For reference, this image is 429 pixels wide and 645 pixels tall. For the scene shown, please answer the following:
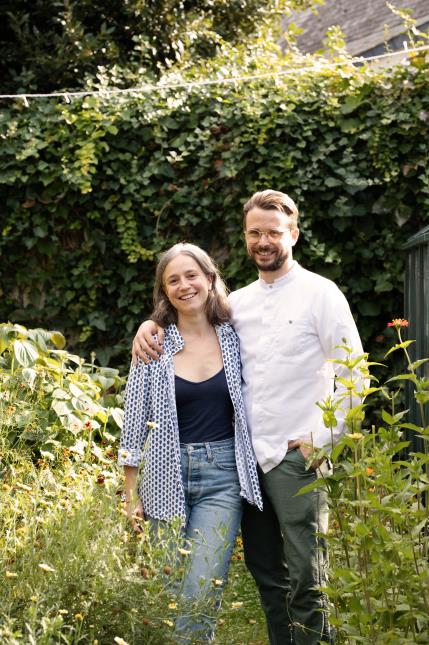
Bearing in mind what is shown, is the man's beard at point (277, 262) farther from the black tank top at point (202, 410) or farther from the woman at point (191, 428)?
the black tank top at point (202, 410)

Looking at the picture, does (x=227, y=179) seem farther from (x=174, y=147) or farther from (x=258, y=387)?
(x=258, y=387)

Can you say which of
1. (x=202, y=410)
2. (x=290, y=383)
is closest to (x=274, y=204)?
(x=290, y=383)

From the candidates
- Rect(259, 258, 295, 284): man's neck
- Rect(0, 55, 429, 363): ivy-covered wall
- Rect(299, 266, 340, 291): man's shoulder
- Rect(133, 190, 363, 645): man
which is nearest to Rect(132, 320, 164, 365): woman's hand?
Rect(133, 190, 363, 645): man

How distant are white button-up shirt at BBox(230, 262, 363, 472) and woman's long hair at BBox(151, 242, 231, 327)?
0.17m

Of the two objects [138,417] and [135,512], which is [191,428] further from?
[135,512]

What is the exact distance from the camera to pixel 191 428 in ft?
9.97

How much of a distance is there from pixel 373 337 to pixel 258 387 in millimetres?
2611

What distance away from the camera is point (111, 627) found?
249cm

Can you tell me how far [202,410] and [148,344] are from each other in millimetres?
300

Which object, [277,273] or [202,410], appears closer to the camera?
[202,410]

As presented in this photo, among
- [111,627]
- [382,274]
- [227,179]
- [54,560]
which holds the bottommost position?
[111,627]

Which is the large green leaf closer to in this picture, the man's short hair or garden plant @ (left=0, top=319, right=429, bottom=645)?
garden plant @ (left=0, top=319, right=429, bottom=645)

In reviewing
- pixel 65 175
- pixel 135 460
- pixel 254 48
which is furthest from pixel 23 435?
pixel 254 48

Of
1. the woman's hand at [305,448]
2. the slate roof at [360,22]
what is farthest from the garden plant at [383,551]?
the slate roof at [360,22]
